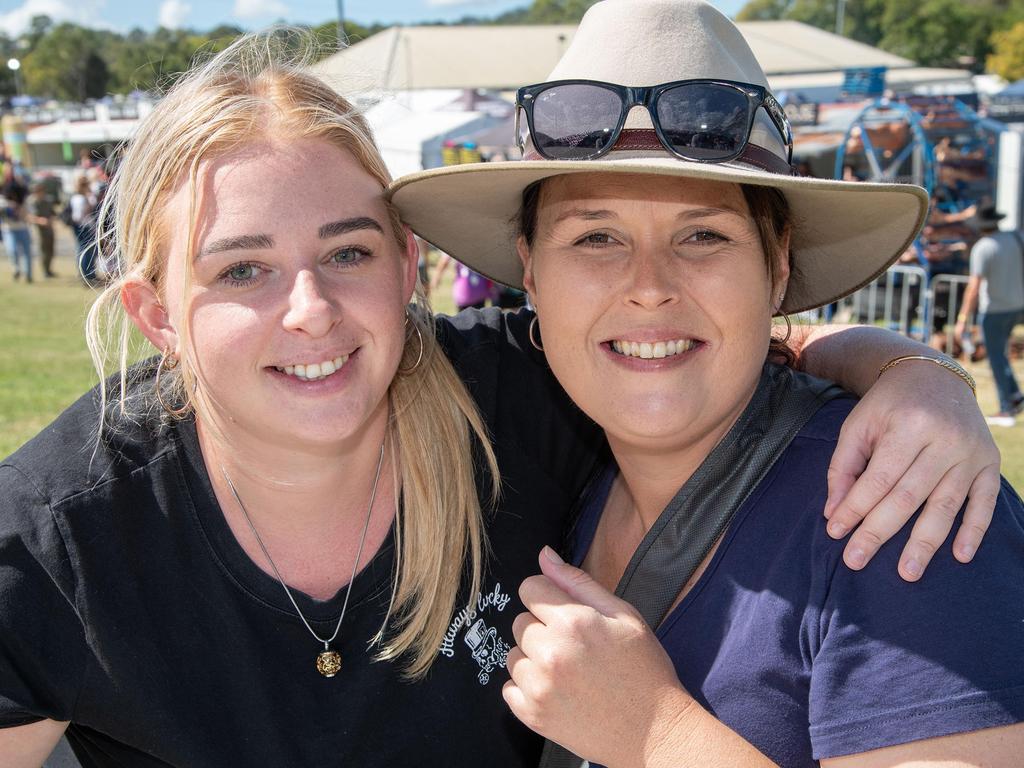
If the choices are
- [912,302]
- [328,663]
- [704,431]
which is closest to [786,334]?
[704,431]

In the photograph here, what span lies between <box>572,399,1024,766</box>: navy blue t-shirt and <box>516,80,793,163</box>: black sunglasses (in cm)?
60

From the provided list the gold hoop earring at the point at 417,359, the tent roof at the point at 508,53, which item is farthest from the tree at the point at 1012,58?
the gold hoop earring at the point at 417,359

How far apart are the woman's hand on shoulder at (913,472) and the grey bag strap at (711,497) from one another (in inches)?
6.0

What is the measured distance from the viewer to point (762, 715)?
1.61 metres

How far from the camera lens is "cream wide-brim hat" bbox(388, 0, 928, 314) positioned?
1.75m

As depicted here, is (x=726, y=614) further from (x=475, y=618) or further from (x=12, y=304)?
(x=12, y=304)

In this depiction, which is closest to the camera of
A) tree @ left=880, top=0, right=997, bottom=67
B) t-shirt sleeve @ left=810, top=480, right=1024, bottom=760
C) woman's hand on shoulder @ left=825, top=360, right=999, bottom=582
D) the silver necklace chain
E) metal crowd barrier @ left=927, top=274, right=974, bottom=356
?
t-shirt sleeve @ left=810, top=480, right=1024, bottom=760

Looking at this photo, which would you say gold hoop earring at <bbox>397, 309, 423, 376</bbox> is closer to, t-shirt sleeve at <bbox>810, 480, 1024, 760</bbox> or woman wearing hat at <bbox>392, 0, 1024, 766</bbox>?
woman wearing hat at <bbox>392, 0, 1024, 766</bbox>

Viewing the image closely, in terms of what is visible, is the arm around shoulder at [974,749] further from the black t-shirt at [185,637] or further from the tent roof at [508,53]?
A: the tent roof at [508,53]

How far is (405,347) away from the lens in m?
2.53

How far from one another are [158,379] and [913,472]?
5.81ft

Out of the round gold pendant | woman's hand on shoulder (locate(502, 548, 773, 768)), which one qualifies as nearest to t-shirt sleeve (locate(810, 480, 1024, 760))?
woman's hand on shoulder (locate(502, 548, 773, 768))

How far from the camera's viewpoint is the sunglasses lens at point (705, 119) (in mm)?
1753

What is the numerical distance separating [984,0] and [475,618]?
12159cm
